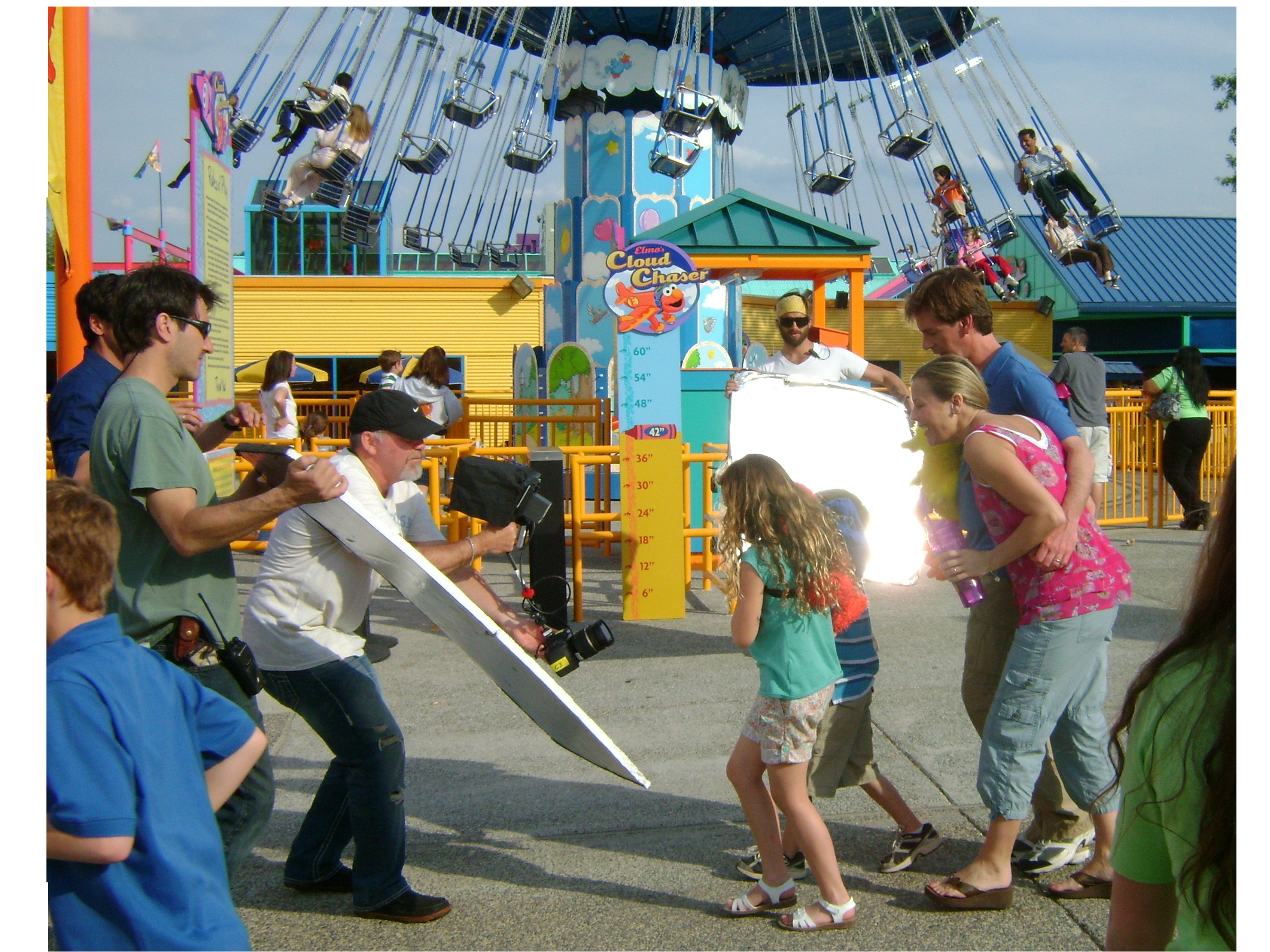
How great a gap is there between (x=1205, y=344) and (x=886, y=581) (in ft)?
87.9

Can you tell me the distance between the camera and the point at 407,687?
5.93 metres

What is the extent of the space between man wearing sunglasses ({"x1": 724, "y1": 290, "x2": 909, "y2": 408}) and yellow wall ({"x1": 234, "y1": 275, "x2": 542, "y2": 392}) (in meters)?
19.6

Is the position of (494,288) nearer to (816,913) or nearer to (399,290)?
(399,290)

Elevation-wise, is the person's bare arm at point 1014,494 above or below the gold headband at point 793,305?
below

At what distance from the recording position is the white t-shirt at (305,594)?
312cm

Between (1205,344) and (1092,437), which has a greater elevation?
(1205,344)

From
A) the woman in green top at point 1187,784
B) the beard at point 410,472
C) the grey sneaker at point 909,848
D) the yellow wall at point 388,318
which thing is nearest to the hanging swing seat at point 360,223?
the yellow wall at point 388,318

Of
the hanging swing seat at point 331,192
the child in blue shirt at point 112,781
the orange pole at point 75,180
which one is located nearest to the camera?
the child in blue shirt at point 112,781

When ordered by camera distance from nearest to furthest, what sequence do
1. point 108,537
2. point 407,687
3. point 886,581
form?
1. point 108,537
2. point 886,581
3. point 407,687

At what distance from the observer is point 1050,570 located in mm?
3207

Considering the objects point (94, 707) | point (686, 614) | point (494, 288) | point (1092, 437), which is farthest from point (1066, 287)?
point (94, 707)

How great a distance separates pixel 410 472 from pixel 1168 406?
10582 millimetres

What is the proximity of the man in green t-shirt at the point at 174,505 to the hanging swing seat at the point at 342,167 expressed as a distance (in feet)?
44.6

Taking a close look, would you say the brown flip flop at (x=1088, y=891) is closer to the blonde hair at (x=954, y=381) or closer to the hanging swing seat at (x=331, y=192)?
the blonde hair at (x=954, y=381)
